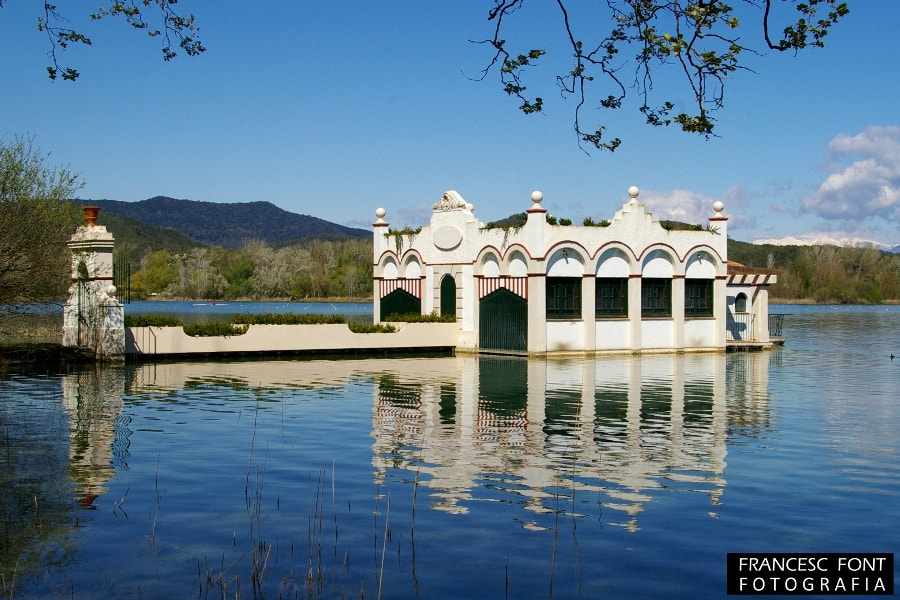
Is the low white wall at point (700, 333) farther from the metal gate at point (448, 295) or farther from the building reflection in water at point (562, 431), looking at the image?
the metal gate at point (448, 295)

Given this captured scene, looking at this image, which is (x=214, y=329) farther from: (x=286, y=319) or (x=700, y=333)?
(x=700, y=333)

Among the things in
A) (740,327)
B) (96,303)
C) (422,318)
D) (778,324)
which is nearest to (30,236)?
(96,303)

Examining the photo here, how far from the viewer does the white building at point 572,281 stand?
37250mm

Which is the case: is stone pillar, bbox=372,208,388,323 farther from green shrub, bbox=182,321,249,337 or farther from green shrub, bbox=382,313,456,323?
green shrub, bbox=182,321,249,337

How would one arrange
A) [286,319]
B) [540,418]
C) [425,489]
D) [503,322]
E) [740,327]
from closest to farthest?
[425,489] → [540,418] → [286,319] → [503,322] → [740,327]

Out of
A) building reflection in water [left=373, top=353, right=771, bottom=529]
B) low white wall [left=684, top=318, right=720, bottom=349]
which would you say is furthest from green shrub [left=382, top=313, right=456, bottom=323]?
low white wall [left=684, top=318, right=720, bottom=349]

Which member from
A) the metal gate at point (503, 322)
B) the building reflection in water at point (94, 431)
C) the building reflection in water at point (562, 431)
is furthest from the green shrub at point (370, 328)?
the building reflection in water at point (94, 431)

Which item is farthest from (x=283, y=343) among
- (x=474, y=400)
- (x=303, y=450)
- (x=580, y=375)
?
(x=303, y=450)

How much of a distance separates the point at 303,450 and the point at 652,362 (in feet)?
73.5

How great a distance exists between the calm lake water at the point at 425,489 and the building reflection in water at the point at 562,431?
77 millimetres

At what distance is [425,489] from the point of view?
1274 cm

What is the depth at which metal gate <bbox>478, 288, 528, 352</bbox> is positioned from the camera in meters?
37.3

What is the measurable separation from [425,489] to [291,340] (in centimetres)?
2440

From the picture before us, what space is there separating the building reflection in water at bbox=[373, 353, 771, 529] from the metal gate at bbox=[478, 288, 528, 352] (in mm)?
5540
